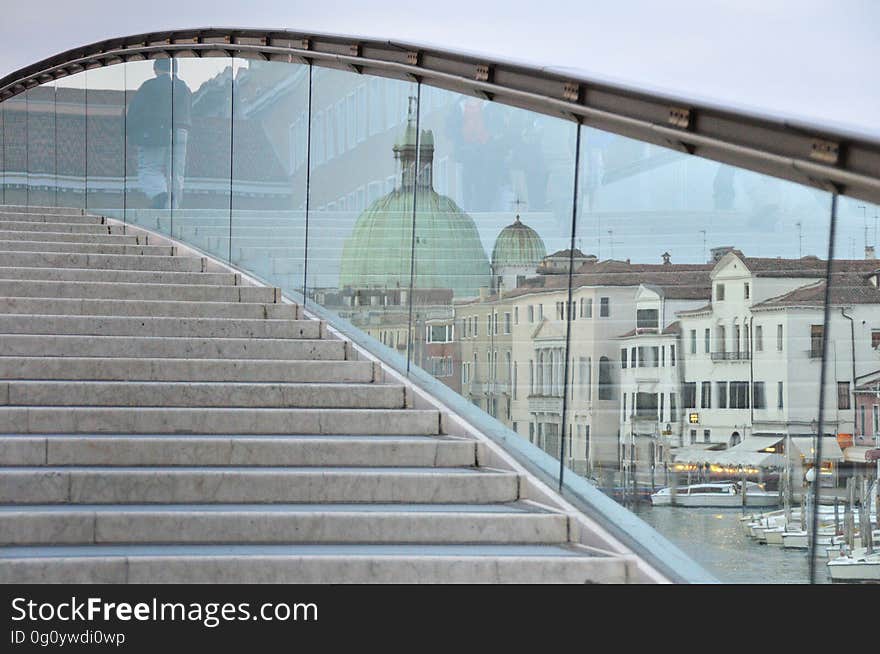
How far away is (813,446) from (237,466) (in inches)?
85.3

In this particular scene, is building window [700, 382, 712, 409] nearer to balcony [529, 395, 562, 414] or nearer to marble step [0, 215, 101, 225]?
balcony [529, 395, 562, 414]

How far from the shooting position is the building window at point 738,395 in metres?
3.10

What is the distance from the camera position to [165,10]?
1766 cm

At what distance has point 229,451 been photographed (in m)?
4.39

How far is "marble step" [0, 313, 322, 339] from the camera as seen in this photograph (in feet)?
18.9

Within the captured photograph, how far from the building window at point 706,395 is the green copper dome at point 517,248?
1.15 m

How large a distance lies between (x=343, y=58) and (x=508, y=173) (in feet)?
6.95

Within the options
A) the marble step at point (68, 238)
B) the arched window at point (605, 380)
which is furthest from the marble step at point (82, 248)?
the arched window at point (605, 380)

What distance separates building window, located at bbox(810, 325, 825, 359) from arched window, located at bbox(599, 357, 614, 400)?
0.88 metres

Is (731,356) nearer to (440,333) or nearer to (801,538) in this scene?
(801,538)

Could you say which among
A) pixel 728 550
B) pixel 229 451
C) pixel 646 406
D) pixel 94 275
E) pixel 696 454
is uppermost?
pixel 94 275

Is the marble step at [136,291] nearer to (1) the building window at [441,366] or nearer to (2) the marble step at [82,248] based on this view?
(2) the marble step at [82,248]

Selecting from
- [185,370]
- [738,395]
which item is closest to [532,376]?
[738,395]

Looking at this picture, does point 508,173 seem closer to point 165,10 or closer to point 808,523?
point 808,523
